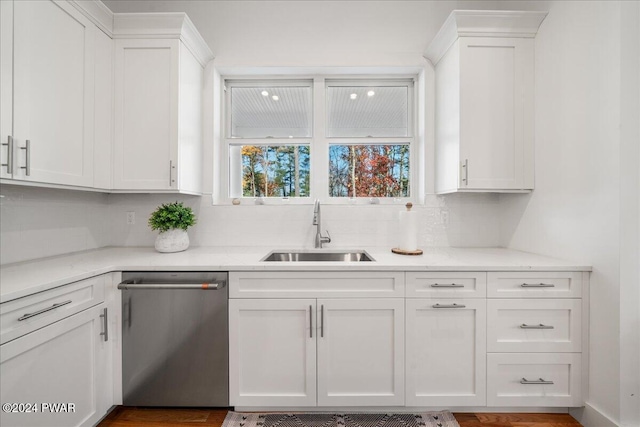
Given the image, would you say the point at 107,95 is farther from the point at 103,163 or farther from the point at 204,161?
the point at 204,161

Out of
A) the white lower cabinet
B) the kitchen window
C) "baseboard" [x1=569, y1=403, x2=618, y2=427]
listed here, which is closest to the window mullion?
the kitchen window

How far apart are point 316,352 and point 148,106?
1.86 metres

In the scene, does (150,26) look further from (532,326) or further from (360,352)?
(532,326)

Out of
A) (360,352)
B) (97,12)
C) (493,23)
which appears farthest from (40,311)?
(493,23)

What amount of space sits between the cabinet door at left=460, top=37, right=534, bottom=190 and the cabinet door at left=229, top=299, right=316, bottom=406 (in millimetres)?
1392

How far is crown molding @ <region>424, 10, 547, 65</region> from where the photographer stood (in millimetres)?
1986

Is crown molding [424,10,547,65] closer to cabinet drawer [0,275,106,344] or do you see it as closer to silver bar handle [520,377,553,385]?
silver bar handle [520,377,553,385]

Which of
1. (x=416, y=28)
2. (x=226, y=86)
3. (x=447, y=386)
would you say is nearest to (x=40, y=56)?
(x=226, y=86)

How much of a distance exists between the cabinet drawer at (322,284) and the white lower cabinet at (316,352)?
0.04m

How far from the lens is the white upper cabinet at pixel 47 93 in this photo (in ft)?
4.61

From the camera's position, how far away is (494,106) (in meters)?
2.06

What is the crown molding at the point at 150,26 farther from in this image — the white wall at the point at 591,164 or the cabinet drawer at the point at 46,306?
the white wall at the point at 591,164

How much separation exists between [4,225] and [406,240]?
2.31 metres

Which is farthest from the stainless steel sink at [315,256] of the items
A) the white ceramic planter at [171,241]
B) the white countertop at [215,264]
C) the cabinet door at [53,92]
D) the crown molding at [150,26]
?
the crown molding at [150,26]
